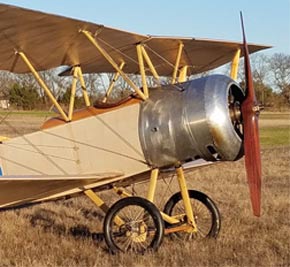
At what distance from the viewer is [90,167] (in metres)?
6.68

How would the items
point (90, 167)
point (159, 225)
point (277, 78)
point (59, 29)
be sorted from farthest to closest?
point (277, 78) → point (90, 167) → point (59, 29) → point (159, 225)

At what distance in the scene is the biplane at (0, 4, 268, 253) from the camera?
19.6 ft

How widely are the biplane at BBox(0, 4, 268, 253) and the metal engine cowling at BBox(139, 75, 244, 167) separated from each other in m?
0.01

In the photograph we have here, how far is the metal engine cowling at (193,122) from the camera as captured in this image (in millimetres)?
5957

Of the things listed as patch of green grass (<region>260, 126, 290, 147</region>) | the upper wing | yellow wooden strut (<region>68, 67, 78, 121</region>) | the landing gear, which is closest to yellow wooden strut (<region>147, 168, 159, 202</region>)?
the landing gear

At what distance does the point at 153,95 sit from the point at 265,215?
266cm

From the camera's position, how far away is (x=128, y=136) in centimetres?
636

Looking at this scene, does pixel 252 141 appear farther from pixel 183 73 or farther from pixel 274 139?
pixel 274 139

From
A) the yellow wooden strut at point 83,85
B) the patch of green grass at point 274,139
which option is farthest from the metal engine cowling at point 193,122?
the patch of green grass at point 274,139

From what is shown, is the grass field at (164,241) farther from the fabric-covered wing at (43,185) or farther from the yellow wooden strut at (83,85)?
the yellow wooden strut at (83,85)

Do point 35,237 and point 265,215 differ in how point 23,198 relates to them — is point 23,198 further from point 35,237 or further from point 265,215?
point 265,215

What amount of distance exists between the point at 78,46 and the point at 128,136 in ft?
4.66

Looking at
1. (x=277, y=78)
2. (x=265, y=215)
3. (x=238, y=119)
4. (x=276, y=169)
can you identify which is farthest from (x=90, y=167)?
(x=277, y=78)

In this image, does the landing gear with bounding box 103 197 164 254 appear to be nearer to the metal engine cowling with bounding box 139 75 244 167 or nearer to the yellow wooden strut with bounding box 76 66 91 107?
the metal engine cowling with bounding box 139 75 244 167
